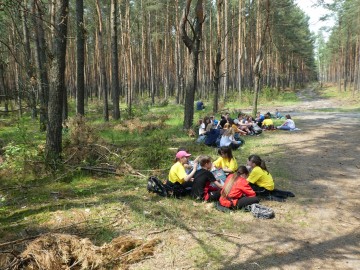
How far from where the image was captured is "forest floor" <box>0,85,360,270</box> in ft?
13.5

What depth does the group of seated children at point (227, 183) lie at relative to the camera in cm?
571

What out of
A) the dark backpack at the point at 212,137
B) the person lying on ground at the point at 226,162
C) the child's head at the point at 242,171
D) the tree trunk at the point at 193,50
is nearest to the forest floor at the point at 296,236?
the child's head at the point at 242,171

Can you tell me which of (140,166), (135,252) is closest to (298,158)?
(140,166)

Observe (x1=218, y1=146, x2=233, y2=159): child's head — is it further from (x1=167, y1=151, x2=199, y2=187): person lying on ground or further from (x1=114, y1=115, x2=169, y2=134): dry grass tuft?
(x1=114, y1=115, x2=169, y2=134): dry grass tuft

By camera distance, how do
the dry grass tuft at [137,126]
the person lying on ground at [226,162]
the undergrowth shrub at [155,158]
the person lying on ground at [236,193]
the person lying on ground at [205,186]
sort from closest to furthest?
the person lying on ground at [236,193] < the person lying on ground at [205,186] < the person lying on ground at [226,162] < the undergrowth shrub at [155,158] < the dry grass tuft at [137,126]

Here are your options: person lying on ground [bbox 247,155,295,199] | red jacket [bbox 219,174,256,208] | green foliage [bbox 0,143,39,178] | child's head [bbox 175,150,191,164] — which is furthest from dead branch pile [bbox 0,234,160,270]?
green foliage [bbox 0,143,39,178]

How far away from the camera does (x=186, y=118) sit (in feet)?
40.7

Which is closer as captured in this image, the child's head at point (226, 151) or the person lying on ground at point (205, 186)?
the person lying on ground at point (205, 186)

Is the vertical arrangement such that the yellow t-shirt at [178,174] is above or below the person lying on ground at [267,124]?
below

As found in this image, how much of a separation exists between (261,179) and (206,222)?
1750mm

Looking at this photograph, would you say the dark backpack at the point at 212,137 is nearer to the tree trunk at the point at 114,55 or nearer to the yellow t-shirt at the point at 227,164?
the yellow t-shirt at the point at 227,164

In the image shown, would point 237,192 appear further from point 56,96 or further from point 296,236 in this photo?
point 56,96

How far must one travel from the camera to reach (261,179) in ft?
20.4

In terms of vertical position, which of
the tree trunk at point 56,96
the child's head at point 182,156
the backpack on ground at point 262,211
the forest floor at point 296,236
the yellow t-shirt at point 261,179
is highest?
the tree trunk at point 56,96
